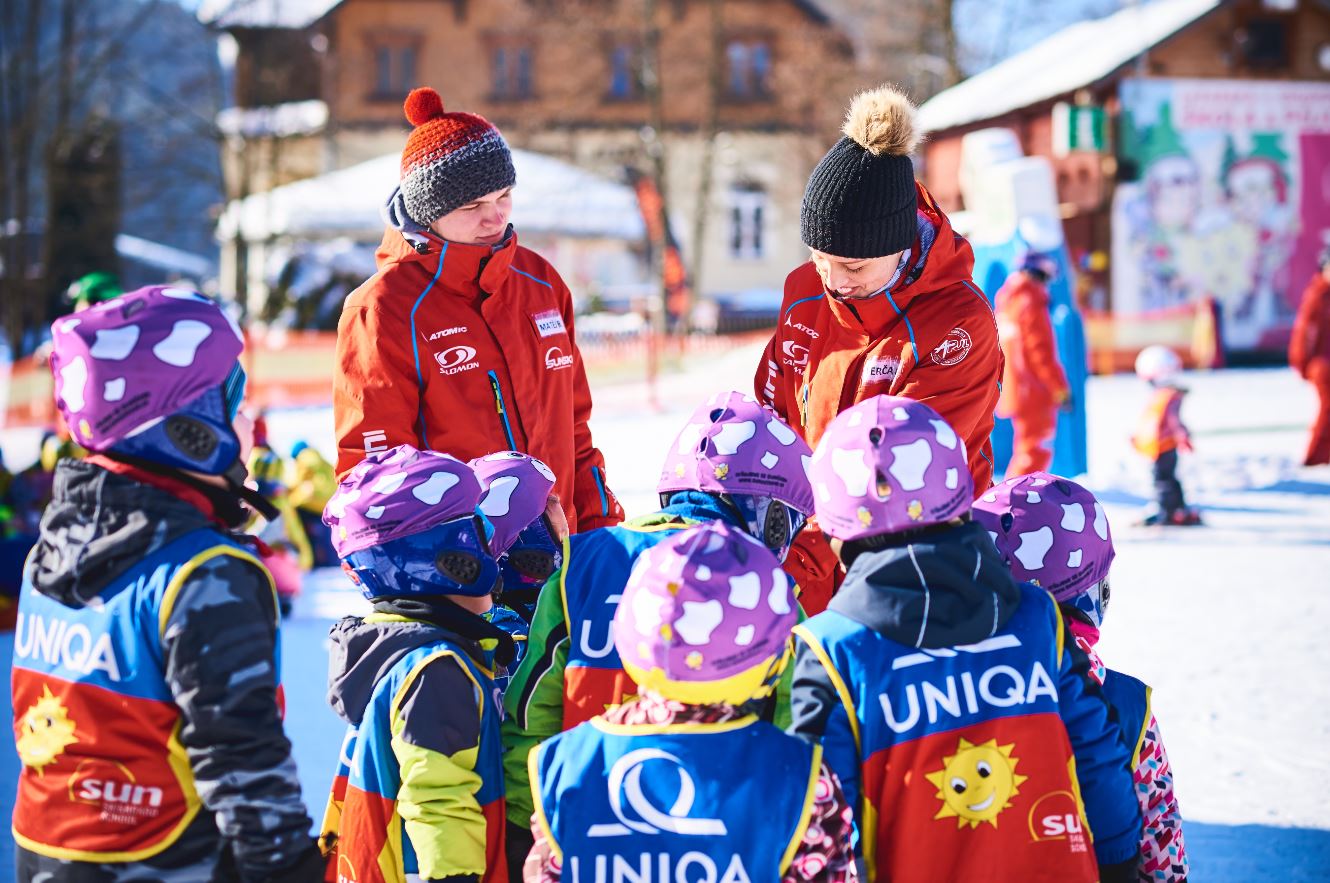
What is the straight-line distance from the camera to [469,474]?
270 centimetres

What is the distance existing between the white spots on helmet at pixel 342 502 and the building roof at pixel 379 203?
22872 millimetres

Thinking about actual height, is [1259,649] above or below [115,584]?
below

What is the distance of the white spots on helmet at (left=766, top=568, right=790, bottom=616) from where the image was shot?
2.15 metres

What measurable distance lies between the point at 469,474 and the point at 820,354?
122 centimetres

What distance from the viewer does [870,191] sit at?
3322 mm

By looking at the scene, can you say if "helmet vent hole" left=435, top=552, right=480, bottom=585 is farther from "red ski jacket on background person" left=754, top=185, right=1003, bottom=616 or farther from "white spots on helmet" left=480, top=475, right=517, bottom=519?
"red ski jacket on background person" left=754, top=185, right=1003, bottom=616

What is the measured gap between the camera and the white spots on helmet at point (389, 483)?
8.59 feet

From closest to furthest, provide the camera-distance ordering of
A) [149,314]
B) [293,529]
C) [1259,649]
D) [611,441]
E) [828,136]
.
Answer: [149,314]
[1259,649]
[293,529]
[611,441]
[828,136]

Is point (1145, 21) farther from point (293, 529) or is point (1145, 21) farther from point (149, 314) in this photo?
point (149, 314)

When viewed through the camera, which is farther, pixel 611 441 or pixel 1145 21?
pixel 1145 21

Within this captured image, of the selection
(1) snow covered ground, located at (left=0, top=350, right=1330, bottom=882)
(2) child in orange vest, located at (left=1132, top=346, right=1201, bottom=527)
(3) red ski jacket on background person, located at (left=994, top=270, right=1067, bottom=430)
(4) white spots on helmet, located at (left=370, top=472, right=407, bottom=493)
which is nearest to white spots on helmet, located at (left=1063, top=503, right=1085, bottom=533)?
(4) white spots on helmet, located at (left=370, top=472, right=407, bottom=493)

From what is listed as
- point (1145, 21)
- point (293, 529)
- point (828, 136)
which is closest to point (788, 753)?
point (293, 529)

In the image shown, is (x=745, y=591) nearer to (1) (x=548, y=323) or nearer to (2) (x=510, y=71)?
(1) (x=548, y=323)

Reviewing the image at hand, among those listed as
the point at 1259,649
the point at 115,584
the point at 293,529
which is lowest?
the point at 1259,649
